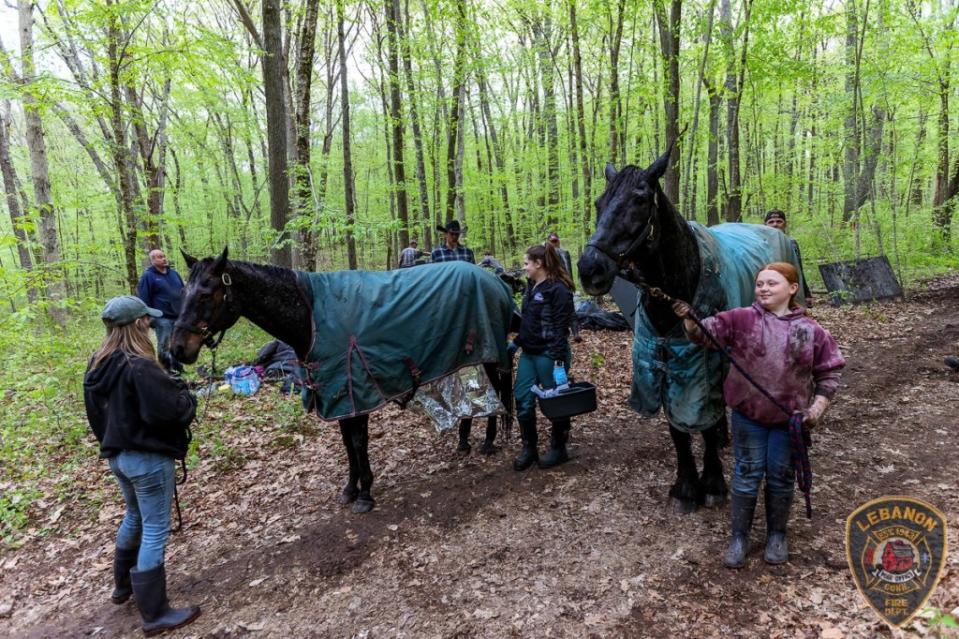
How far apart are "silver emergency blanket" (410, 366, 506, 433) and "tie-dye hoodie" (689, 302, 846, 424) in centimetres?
236

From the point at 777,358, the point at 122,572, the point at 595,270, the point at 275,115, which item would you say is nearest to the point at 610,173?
the point at 595,270

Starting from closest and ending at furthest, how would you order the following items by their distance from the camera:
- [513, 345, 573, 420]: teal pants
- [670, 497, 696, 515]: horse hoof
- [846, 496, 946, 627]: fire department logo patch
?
1. [846, 496, 946, 627]: fire department logo patch
2. [670, 497, 696, 515]: horse hoof
3. [513, 345, 573, 420]: teal pants

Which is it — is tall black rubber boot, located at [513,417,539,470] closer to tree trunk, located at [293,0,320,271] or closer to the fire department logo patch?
the fire department logo patch

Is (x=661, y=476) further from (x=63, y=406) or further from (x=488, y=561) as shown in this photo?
(x=63, y=406)

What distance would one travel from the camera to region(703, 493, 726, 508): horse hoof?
3475 mm

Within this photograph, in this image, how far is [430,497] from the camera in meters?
4.15

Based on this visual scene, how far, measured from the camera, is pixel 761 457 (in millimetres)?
2705

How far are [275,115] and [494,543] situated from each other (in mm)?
6755

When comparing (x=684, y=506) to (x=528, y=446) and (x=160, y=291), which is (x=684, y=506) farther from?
(x=160, y=291)

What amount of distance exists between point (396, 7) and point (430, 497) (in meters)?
12.4

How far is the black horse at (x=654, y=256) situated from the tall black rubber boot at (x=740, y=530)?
608 millimetres

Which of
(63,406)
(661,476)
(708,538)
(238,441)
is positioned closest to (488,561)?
(708,538)

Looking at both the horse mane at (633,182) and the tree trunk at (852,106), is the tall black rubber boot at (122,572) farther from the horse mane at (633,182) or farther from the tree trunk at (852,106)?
the tree trunk at (852,106)

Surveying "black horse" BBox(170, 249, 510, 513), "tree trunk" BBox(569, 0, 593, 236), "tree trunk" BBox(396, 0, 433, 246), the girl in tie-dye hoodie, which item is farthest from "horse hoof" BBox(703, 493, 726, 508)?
"tree trunk" BBox(396, 0, 433, 246)
